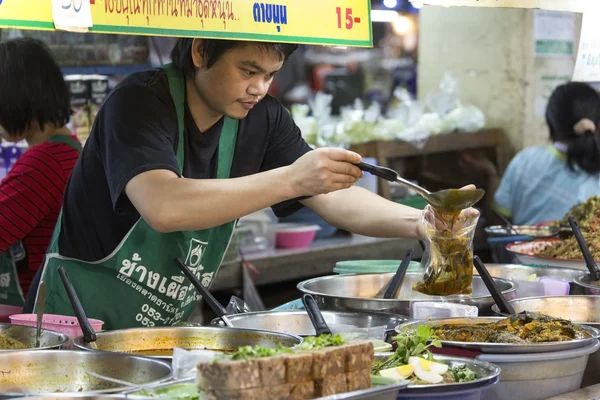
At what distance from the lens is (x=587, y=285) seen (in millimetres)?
3127

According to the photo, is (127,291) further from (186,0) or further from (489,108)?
(489,108)

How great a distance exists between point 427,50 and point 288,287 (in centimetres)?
280

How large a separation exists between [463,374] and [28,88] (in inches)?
89.3

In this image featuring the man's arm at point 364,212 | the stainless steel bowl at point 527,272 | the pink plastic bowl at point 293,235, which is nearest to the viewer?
the man's arm at point 364,212

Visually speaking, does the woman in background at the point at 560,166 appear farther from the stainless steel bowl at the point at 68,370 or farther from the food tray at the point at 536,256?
the stainless steel bowl at the point at 68,370

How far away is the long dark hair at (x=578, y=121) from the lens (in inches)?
235

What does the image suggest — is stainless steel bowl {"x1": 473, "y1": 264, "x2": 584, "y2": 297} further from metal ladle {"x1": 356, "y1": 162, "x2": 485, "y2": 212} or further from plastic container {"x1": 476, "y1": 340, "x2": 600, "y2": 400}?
plastic container {"x1": 476, "y1": 340, "x2": 600, "y2": 400}

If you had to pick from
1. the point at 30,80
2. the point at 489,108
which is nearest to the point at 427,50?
the point at 489,108

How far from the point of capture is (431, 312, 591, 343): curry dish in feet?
7.68

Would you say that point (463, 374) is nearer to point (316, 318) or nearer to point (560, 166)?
point (316, 318)

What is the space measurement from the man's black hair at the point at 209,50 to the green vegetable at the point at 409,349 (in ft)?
3.34

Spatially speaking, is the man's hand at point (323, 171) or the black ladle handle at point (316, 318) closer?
the black ladle handle at point (316, 318)

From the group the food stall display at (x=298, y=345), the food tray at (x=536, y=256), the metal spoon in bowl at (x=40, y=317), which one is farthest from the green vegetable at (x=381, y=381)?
the food tray at (x=536, y=256)

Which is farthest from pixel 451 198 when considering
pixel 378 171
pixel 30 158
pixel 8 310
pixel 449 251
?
pixel 8 310
